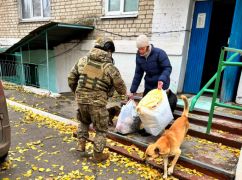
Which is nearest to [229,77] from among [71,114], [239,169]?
[239,169]

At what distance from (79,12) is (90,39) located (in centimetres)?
102

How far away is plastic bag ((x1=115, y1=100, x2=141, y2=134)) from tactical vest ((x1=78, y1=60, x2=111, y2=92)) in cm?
79

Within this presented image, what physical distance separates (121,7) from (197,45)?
248 cm

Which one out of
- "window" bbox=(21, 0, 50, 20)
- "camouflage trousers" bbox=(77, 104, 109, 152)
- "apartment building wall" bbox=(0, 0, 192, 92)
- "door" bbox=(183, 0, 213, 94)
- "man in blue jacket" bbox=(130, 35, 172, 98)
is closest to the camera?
"camouflage trousers" bbox=(77, 104, 109, 152)

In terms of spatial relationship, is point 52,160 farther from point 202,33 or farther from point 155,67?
point 202,33

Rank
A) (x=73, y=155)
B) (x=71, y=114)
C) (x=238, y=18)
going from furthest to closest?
(x=71, y=114) < (x=238, y=18) < (x=73, y=155)

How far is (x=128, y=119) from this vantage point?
12.6ft

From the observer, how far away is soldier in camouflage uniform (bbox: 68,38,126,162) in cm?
305

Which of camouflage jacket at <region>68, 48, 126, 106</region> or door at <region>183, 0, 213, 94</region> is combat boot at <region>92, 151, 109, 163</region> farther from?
door at <region>183, 0, 213, 94</region>

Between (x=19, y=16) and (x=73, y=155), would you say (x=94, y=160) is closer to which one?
(x=73, y=155)

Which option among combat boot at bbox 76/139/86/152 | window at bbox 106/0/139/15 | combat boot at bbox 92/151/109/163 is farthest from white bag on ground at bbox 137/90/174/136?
window at bbox 106/0/139/15

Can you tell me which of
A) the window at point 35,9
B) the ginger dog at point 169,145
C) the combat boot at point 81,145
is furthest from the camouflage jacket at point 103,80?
the window at point 35,9

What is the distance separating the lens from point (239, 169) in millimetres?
2664

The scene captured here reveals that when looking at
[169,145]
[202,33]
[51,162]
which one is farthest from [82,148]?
[202,33]
